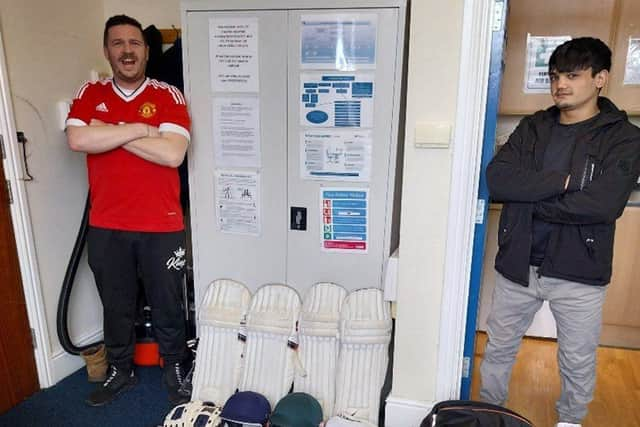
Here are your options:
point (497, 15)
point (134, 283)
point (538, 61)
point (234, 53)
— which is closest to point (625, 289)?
point (538, 61)

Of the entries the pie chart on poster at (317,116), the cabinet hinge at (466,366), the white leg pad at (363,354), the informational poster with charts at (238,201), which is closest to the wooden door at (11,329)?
the informational poster with charts at (238,201)

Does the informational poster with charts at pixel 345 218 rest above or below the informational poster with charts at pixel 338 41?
below

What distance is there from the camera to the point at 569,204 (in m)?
1.58

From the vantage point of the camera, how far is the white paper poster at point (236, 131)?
2.05 meters

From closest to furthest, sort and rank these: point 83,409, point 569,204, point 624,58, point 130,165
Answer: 1. point 569,204
2. point 130,165
3. point 83,409
4. point 624,58

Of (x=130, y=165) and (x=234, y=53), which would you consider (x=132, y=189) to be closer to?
(x=130, y=165)

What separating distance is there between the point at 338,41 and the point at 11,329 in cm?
193

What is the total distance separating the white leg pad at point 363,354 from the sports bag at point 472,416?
1.07ft

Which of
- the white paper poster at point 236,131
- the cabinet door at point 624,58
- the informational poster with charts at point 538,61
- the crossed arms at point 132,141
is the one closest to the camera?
the crossed arms at point 132,141

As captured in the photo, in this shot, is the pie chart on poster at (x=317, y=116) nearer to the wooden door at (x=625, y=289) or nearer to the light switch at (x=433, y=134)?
the light switch at (x=433, y=134)

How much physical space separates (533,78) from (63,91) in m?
2.46

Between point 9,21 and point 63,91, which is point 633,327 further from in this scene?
point 9,21

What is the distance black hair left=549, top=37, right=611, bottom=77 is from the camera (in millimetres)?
1578

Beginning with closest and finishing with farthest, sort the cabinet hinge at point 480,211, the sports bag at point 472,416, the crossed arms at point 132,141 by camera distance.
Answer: the sports bag at point 472,416 < the cabinet hinge at point 480,211 < the crossed arms at point 132,141
